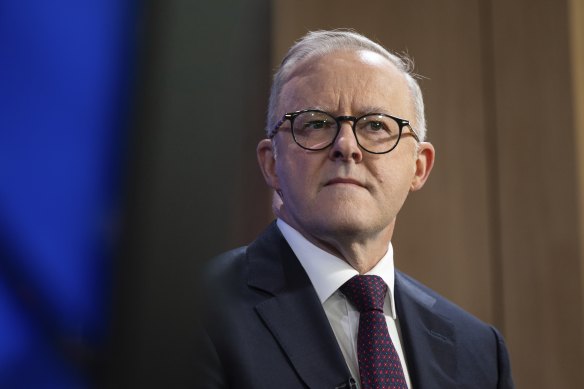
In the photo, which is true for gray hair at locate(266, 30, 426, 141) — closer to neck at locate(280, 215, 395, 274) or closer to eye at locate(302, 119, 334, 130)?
eye at locate(302, 119, 334, 130)

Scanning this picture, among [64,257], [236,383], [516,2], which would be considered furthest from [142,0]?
[516,2]

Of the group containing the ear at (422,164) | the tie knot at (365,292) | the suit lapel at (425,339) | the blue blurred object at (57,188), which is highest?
the ear at (422,164)

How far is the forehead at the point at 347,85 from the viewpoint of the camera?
1094mm

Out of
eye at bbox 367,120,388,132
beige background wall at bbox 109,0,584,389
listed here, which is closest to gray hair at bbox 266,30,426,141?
eye at bbox 367,120,388,132

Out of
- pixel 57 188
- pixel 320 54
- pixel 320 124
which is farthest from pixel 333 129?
pixel 57 188

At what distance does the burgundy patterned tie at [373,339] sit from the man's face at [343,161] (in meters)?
0.08

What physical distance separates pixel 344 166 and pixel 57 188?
81 centimetres

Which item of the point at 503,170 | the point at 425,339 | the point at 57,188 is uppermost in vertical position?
the point at 503,170

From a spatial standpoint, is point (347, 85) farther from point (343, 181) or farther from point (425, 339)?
point (425, 339)

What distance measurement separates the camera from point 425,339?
112cm

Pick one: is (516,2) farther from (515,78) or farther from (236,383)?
(236,383)

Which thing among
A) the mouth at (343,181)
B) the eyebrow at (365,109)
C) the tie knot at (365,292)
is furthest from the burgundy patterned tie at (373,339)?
the eyebrow at (365,109)

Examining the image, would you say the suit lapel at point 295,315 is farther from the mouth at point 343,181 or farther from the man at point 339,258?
the mouth at point 343,181

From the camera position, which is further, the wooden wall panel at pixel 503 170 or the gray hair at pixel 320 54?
the wooden wall panel at pixel 503 170
